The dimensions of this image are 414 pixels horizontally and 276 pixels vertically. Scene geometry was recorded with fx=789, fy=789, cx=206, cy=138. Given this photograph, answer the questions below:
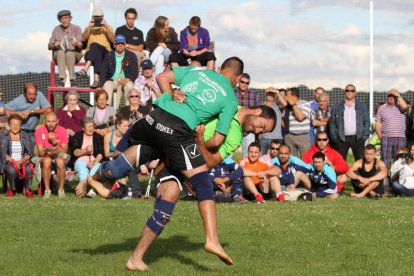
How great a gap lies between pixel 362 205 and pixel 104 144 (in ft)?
16.9

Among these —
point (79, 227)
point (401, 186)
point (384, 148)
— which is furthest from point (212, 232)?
point (384, 148)

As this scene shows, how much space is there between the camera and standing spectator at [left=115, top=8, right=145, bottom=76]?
18.6 meters

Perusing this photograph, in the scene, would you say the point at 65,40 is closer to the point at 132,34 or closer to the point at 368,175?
the point at 132,34

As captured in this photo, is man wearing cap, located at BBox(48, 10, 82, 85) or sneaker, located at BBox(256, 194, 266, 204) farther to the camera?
man wearing cap, located at BBox(48, 10, 82, 85)

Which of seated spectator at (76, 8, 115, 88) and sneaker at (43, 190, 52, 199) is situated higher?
seated spectator at (76, 8, 115, 88)

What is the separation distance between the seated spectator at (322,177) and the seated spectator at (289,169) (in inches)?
7.1

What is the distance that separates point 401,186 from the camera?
15.8 metres

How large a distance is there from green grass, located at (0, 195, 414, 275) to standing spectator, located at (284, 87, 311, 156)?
3.43 meters

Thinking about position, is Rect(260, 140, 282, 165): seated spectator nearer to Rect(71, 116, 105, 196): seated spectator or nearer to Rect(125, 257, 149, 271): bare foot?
Rect(71, 116, 105, 196): seated spectator

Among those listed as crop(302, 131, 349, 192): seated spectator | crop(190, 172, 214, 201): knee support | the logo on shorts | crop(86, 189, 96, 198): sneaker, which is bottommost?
crop(86, 189, 96, 198): sneaker

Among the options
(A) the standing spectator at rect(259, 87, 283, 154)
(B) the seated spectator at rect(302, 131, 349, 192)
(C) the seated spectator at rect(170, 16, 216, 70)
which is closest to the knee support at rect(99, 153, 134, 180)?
(B) the seated spectator at rect(302, 131, 349, 192)

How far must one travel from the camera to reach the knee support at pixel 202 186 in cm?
745

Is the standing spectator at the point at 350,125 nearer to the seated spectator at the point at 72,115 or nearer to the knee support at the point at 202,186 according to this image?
the seated spectator at the point at 72,115

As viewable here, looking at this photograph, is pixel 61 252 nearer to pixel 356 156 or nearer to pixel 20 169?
pixel 20 169
